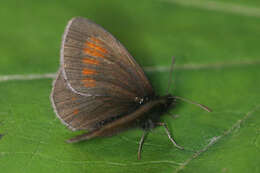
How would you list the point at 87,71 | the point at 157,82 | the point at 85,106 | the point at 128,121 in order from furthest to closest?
1. the point at 157,82
2. the point at 85,106
3. the point at 87,71
4. the point at 128,121

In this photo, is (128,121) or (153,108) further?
(153,108)

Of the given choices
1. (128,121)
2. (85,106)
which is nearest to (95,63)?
(85,106)

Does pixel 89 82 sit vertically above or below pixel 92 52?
below

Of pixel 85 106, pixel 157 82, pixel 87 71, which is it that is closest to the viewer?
pixel 87 71

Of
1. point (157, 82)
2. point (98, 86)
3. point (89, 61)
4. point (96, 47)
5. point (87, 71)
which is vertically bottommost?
point (157, 82)

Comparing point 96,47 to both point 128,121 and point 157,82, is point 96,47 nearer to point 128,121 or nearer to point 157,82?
point 128,121

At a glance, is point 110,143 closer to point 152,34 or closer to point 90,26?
point 90,26

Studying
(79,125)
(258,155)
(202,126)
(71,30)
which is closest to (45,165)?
(79,125)

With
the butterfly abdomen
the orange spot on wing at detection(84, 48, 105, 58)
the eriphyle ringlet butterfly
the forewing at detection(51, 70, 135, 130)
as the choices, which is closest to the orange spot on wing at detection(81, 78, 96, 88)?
the eriphyle ringlet butterfly
